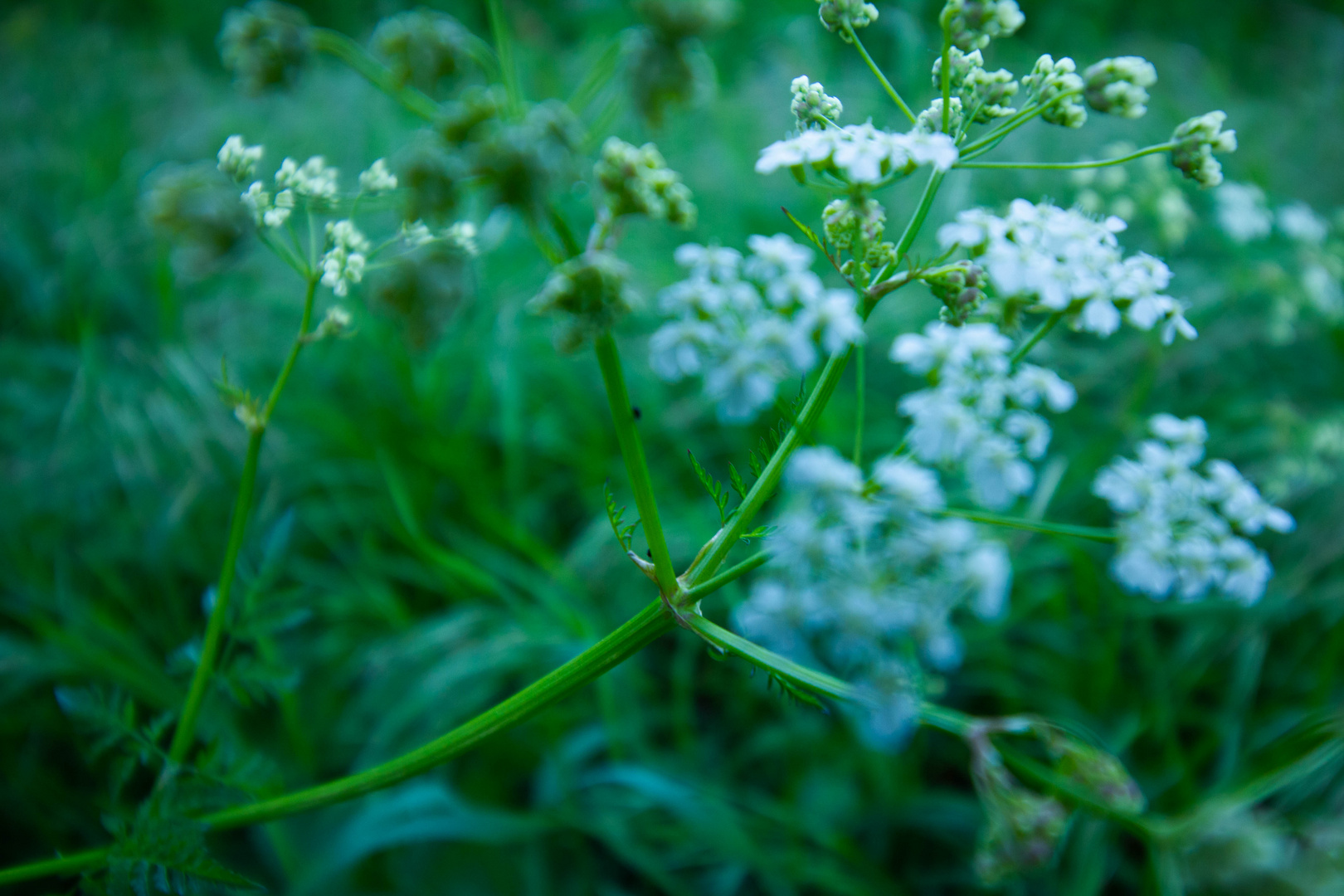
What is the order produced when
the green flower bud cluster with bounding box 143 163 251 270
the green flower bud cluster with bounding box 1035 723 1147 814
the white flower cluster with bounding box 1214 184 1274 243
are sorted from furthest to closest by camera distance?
the white flower cluster with bounding box 1214 184 1274 243
the green flower bud cluster with bounding box 143 163 251 270
the green flower bud cluster with bounding box 1035 723 1147 814

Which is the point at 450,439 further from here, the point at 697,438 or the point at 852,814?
the point at 852,814

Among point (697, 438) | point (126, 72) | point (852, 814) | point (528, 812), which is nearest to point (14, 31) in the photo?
point (126, 72)

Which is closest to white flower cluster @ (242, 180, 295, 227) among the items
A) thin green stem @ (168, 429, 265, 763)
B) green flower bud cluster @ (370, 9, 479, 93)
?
thin green stem @ (168, 429, 265, 763)

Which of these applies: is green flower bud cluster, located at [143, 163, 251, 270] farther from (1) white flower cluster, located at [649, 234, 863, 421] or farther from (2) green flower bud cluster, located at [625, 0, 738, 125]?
(1) white flower cluster, located at [649, 234, 863, 421]

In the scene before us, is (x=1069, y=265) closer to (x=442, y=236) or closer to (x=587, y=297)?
(x=587, y=297)

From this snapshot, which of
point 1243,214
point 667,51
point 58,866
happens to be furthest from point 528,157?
point 1243,214

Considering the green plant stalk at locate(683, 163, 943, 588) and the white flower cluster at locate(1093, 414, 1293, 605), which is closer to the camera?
the white flower cluster at locate(1093, 414, 1293, 605)

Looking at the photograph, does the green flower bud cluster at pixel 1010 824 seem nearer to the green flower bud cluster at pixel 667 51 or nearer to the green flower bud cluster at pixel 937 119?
the green flower bud cluster at pixel 937 119
